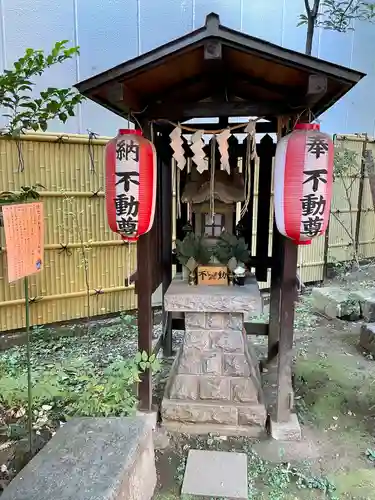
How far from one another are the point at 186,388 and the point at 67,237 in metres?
3.52

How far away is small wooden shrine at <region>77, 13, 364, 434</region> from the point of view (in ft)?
9.78

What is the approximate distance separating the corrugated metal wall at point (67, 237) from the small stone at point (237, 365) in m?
2.44

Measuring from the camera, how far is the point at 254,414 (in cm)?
371

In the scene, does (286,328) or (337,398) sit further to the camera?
(337,398)

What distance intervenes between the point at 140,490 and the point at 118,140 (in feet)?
8.49

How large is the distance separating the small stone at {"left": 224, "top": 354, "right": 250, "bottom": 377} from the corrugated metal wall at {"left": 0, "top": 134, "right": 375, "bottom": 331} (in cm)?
244

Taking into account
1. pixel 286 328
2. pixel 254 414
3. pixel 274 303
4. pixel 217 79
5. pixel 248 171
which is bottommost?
pixel 254 414

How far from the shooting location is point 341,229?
924 cm

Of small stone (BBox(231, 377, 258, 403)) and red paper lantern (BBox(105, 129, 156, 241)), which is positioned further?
small stone (BBox(231, 377, 258, 403))

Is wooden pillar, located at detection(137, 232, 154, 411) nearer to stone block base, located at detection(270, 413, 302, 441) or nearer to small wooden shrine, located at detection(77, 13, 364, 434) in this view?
small wooden shrine, located at detection(77, 13, 364, 434)

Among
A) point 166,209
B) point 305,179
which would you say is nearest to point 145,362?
point 166,209

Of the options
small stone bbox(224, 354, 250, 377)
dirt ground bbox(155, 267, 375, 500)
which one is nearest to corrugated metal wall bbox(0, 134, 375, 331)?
small stone bbox(224, 354, 250, 377)

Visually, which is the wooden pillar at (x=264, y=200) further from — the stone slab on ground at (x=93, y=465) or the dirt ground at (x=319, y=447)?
the stone slab on ground at (x=93, y=465)

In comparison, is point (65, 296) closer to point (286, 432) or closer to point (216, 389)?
point (216, 389)
